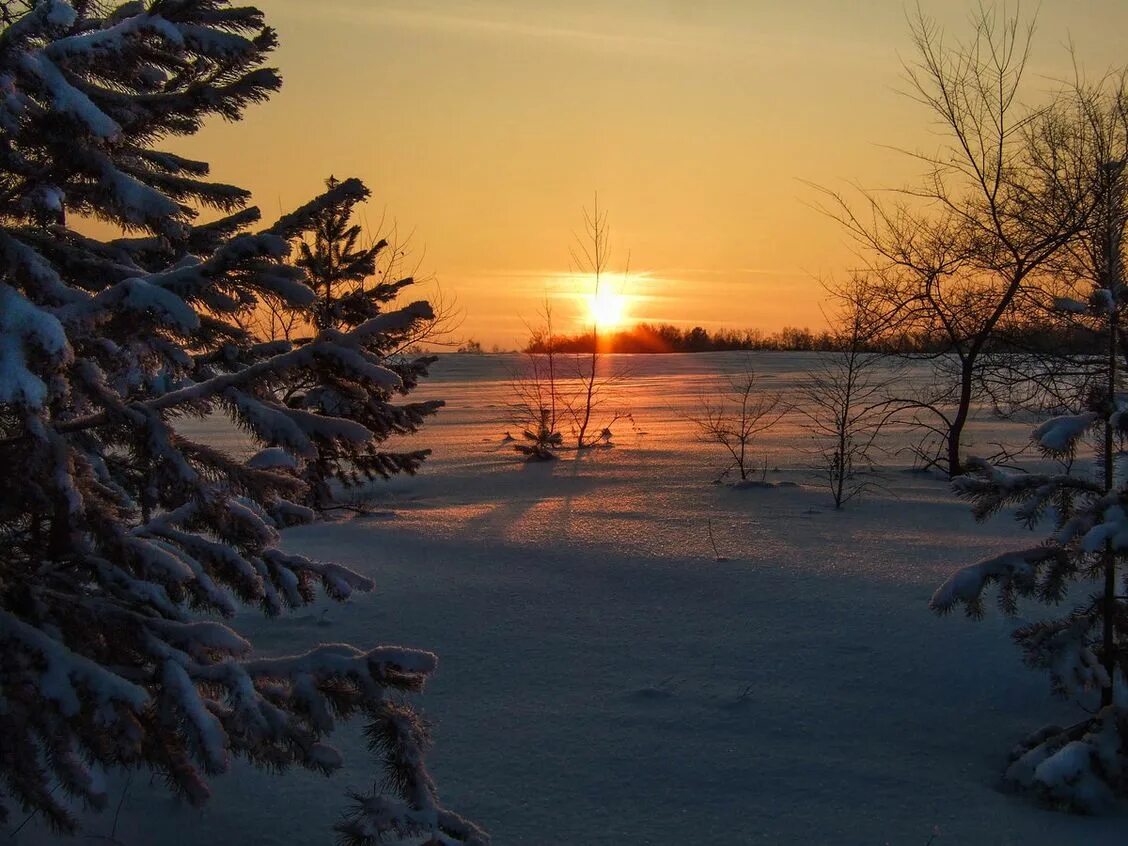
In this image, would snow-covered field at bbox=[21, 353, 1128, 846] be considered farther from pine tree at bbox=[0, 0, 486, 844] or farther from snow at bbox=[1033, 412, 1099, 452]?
snow at bbox=[1033, 412, 1099, 452]

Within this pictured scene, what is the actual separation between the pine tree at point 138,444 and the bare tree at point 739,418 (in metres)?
8.03

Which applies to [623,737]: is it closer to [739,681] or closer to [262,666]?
[739,681]

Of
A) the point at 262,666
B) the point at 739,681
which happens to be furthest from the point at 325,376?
the point at 739,681

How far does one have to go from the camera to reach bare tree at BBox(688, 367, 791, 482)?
12.3 metres

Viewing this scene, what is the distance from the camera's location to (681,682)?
15.8 ft

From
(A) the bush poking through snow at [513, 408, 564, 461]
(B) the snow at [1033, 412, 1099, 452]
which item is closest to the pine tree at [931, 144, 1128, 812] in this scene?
(B) the snow at [1033, 412, 1099, 452]

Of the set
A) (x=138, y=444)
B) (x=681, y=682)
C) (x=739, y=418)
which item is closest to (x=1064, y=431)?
(x=681, y=682)

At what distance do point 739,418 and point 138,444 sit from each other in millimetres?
18409

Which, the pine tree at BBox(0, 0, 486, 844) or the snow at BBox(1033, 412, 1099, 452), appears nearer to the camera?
the pine tree at BBox(0, 0, 486, 844)

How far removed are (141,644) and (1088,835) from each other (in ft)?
11.6

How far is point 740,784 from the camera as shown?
3.89 meters

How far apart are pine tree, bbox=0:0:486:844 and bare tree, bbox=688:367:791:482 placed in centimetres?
803

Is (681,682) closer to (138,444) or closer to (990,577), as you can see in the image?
(990,577)

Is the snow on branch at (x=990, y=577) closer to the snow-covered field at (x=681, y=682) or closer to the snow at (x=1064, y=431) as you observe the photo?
Answer: the snow at (x=1064, y=431)
